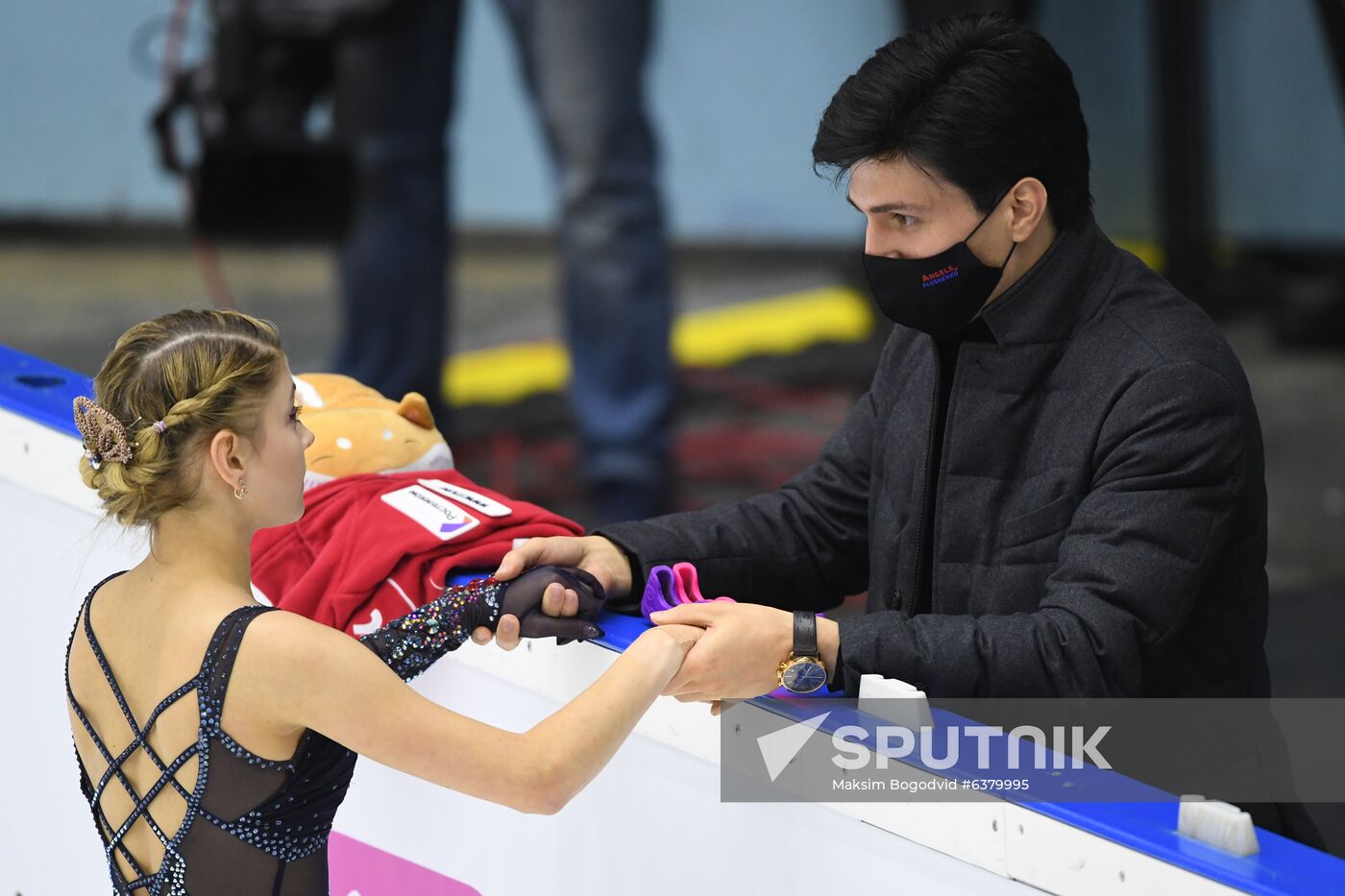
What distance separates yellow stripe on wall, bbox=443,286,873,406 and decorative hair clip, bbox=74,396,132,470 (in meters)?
3.94

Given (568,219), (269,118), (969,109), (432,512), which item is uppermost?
(969,109)

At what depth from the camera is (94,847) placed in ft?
6.61

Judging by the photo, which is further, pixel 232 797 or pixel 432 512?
pixel 432 512

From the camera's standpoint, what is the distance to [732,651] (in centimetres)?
138

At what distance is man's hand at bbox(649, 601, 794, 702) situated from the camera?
1367 millimetres

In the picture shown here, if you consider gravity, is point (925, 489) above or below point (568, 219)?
above

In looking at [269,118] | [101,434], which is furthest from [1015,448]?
[269,118]

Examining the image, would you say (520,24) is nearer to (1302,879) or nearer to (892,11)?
(892,11)

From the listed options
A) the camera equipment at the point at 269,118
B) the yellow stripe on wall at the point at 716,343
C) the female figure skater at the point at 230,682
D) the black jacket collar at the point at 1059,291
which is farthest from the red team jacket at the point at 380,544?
the yellow stripe on wall at the point at 716,343

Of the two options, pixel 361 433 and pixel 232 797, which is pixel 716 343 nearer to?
pixel 361 433

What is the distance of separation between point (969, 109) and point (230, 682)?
31.8 inches

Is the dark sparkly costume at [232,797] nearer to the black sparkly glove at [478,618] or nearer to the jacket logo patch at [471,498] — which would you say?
the black sparkly glove at [478,618]

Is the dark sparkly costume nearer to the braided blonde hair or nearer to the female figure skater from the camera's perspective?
the female figure skater

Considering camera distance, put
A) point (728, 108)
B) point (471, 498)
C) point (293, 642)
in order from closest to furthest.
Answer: point (293, 642), point (471, 498), point (728, 108)
